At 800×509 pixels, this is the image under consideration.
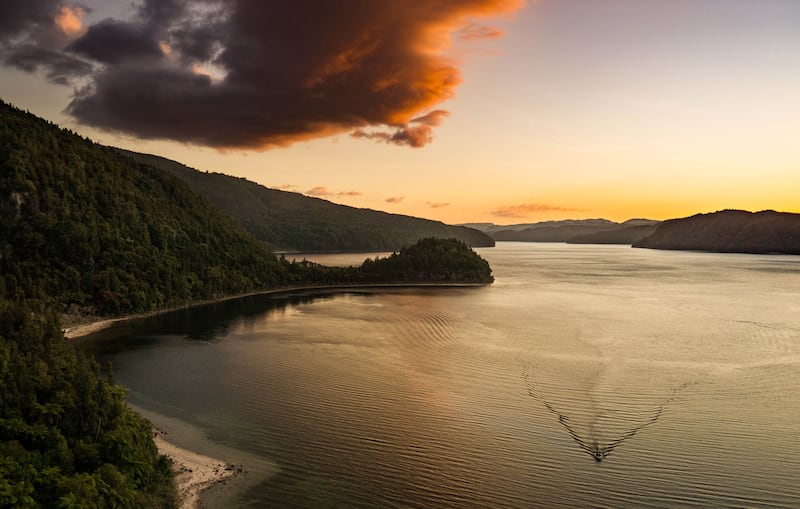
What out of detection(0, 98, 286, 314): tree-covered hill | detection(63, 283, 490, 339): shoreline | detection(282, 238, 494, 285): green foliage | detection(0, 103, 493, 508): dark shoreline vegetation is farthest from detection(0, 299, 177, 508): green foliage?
detection(282, 238, 494, 285): green foliage

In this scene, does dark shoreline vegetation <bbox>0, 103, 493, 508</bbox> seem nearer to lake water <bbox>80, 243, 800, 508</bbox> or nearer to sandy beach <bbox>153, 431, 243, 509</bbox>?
sandy beach <bbox>153, 431, 243, 509</bbox>

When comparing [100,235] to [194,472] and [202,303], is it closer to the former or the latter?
[202,303]

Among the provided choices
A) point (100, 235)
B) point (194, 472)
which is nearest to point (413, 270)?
point (100, 235)

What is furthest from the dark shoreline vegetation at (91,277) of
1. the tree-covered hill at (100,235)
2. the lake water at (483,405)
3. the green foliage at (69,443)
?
the lake water at (483,405)

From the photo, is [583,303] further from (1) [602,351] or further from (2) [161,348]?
(2) [161,348]

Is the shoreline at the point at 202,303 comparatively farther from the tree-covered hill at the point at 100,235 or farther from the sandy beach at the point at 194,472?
the sandy beach at the point at 194,472
